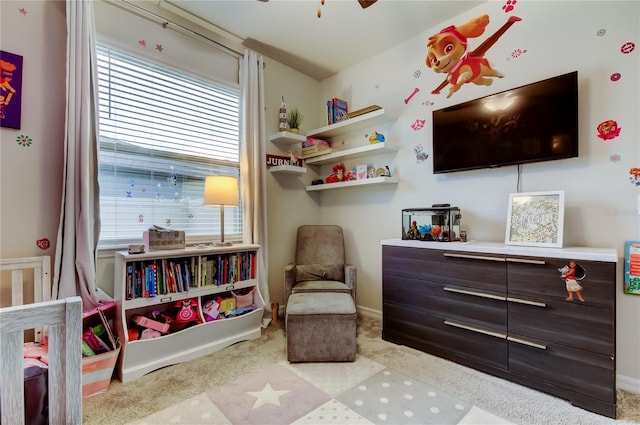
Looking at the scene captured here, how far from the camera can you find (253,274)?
2.53m

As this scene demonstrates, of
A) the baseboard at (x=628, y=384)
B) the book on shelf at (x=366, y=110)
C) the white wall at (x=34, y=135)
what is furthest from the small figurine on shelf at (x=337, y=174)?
the baseboard at (x=628, y=384)

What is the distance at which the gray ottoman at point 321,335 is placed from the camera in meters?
2.03

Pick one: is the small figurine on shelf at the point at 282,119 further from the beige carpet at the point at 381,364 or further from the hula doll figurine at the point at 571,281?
the hula doll figurine at the point at 571,281

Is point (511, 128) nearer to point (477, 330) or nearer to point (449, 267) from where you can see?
point (449, 267)

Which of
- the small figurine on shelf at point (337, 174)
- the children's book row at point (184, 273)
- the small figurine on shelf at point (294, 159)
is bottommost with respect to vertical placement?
the children's book row at point (184, 273)

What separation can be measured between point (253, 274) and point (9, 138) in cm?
179

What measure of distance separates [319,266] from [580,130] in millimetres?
Answer: 2224

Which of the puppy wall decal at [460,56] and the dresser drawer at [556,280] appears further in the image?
the puppy wall decal at [460,56]

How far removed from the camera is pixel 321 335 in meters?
2.04

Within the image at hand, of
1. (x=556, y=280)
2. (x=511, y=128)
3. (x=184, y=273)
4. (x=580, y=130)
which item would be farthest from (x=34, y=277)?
(x=580, y=130)

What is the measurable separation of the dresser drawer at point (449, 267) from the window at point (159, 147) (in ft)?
4.89

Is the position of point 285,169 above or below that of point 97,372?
above

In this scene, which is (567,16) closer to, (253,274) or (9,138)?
(253,274)

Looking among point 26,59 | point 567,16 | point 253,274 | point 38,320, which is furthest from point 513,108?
point 26,59
